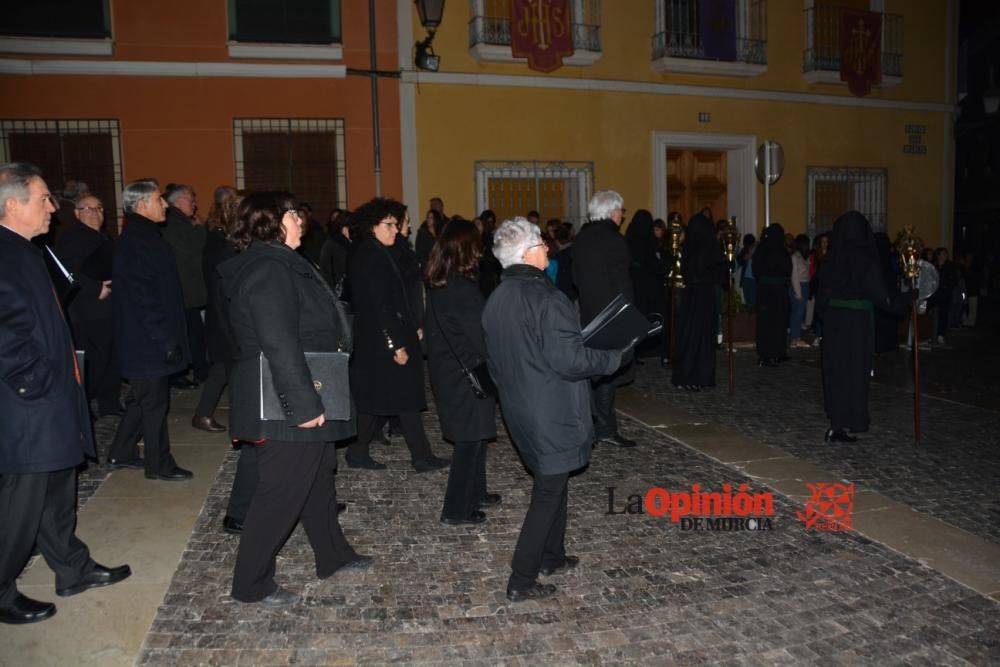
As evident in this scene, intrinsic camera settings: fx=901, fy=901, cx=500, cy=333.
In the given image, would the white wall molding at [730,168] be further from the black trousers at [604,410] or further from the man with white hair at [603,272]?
the black trousers at [604,410]

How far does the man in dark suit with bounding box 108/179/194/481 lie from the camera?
5.99 meters

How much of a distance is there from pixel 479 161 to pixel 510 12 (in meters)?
2.51

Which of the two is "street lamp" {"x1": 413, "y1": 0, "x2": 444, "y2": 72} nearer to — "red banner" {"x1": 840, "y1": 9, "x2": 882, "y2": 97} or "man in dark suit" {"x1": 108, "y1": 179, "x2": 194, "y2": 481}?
"man in dark suit" {"x1": 108, "y1": 179, "x2": 194, "y2": 481}

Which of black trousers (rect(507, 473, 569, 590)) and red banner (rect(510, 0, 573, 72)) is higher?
red banner (rect(510, 0, 573, 72))

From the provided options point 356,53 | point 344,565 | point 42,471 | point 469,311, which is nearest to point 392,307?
point 469,311

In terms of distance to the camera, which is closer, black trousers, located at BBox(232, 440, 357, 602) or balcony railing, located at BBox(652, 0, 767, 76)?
black trousers, located at BBox(232, 440, 357, 602)

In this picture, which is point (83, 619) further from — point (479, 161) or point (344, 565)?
point (479, 161)

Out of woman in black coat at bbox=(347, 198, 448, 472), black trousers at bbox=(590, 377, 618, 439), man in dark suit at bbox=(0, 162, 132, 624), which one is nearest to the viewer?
man in dark suit at bbox=(0, 162, 132, 624)

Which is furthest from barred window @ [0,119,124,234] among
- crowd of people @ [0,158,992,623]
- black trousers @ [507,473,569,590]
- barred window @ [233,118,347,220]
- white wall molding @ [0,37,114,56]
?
black trousers @ [507,473,569,590]

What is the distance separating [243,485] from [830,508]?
3.70 m

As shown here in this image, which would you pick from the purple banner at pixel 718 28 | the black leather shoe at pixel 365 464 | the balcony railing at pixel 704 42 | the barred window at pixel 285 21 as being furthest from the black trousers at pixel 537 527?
the purple banner at pixel 718 28

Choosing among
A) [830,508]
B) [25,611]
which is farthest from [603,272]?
[25,611]

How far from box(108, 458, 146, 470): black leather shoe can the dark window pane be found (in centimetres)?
907

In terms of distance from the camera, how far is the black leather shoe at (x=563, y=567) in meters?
4.77
